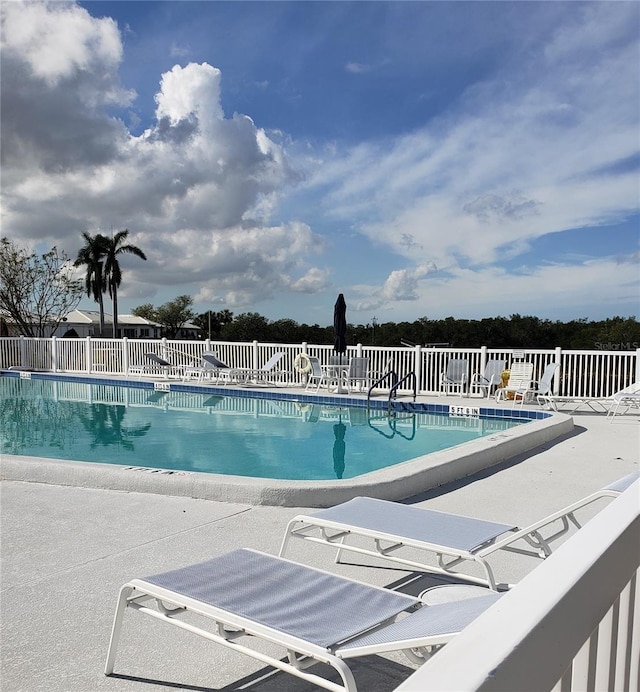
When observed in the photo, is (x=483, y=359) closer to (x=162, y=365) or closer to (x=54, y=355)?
(x=162, y=365)

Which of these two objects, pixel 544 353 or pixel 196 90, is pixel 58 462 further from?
pixel 196 90

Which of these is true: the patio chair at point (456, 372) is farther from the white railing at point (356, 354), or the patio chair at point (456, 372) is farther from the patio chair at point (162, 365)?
the patio chair at point (162, 365)

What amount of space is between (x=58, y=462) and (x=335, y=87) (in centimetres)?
1323

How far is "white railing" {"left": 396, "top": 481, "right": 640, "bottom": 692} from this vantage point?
0.75m

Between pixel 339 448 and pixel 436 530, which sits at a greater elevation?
pixel 436 530

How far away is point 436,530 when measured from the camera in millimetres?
3055

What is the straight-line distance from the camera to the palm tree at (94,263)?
1516 inches

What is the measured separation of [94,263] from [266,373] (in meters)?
26.8

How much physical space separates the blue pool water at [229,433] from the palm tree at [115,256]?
87.5 feet

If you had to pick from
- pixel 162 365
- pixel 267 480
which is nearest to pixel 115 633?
pixel 267 480

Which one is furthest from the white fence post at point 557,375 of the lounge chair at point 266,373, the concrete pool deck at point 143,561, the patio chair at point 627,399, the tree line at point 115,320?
the tree line at point 115,320

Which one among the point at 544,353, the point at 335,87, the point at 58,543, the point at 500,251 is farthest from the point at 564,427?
the point at 500,251

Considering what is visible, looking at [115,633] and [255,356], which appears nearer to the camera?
[115,633]

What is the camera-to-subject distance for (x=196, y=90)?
51.2 ft
